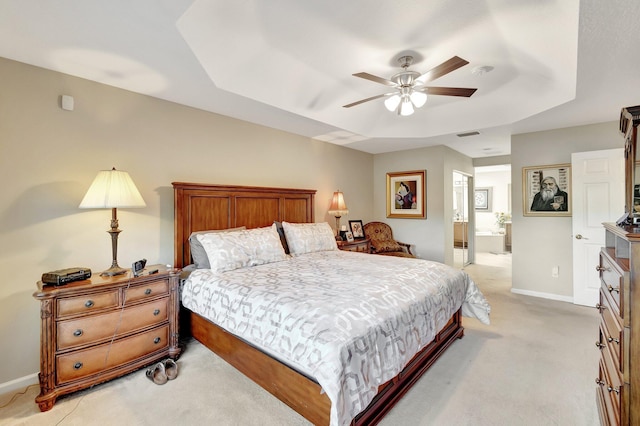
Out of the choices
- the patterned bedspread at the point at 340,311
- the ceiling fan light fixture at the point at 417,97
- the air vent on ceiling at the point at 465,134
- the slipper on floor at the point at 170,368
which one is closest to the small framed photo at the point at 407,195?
the air vent on ceiling at the point at 465,134

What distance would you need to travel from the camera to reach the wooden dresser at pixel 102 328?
1.94 metres

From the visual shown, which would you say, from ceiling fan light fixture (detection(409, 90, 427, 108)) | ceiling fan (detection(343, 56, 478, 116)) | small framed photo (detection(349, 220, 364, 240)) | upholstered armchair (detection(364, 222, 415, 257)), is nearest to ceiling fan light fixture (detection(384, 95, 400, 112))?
ceiling fan (detection(343, 56, 478, 116))

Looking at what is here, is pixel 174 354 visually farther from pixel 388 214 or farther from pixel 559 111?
pixel 559 111

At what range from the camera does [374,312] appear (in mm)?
1729

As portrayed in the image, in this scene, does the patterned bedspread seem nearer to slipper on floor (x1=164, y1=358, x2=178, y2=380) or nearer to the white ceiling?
slipper on floor (x1=164, y1=358, x2=178, y2=380)

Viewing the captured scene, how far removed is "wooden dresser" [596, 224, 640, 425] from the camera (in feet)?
3.82

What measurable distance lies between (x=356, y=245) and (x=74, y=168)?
3.65 m

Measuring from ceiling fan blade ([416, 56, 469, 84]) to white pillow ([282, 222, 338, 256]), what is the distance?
2125 mm

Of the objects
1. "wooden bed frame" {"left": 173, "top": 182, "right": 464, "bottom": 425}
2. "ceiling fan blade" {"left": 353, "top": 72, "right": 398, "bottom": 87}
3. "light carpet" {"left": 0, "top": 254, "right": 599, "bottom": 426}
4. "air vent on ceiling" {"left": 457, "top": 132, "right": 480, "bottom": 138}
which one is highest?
"air vent on ceiling" {"left": 457, "top": 132, "right": 480, "bottom": 138}

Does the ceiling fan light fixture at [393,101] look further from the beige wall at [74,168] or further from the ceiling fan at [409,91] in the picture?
the beige wall at [74,168]

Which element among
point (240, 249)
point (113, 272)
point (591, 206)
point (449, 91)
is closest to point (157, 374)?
point (113, 272)

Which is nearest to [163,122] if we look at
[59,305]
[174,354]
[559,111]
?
[59,305]

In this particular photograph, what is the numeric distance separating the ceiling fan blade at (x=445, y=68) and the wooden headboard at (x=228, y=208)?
92.0 inches

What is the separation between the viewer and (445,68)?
204 cm
